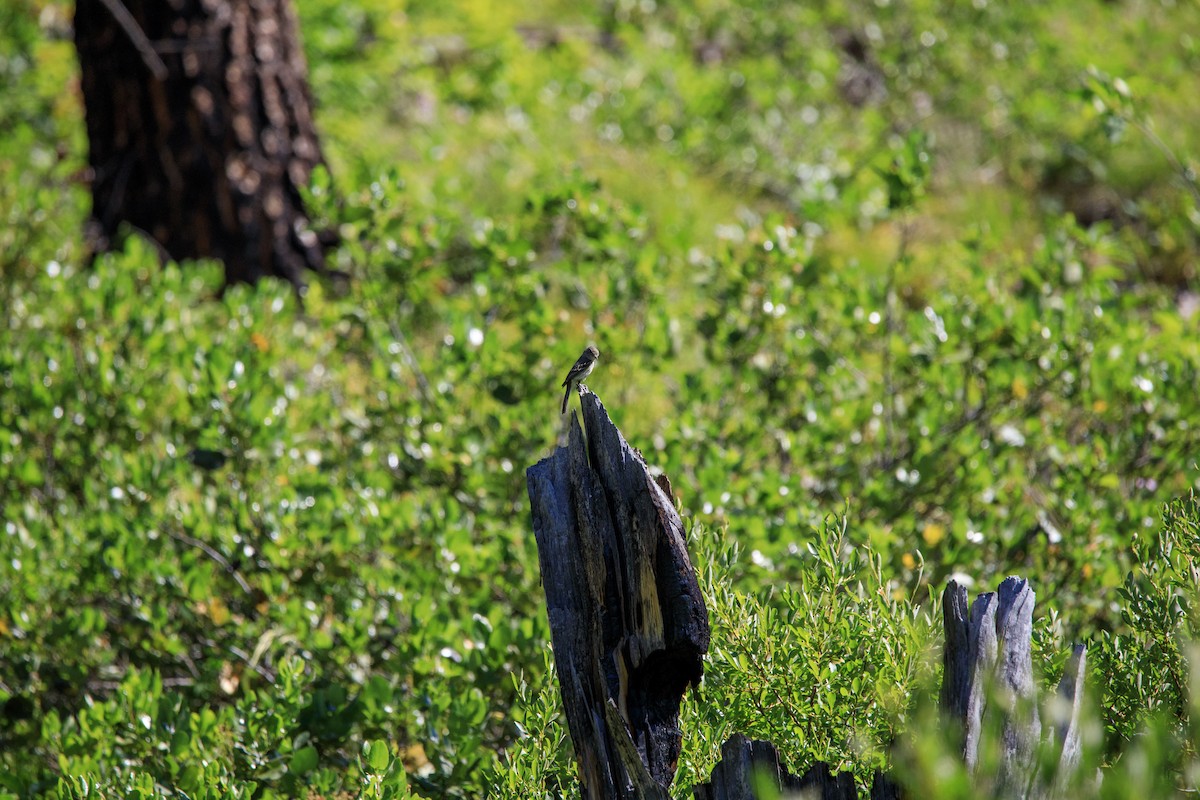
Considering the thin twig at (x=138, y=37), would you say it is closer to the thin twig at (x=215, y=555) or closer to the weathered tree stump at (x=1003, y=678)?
the thin twig at (x=215, y=555)

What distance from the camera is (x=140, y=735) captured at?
7.88ft

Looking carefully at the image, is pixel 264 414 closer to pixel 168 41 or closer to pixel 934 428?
pixel 934 428

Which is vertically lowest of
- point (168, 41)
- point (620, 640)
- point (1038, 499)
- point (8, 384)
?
point (1038, 499)

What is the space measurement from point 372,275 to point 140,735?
65.9 inches

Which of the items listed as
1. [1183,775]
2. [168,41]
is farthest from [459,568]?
[168,41]

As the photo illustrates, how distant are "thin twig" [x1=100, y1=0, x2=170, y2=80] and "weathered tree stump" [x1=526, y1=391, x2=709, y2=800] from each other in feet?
12.1

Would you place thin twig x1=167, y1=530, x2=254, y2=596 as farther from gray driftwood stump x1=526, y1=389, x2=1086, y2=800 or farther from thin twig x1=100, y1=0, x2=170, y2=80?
thin twig x1=100, y1=0, x2=170, y2=80

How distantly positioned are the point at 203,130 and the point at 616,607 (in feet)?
13.0

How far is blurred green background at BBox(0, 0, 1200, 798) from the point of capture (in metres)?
2.01

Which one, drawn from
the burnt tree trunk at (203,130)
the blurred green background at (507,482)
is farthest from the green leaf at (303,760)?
the burnt tree trunk at (203,130)

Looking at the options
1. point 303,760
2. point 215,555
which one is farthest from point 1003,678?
point 215,555

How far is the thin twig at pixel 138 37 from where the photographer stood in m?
4.62

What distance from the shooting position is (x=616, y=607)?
198cm

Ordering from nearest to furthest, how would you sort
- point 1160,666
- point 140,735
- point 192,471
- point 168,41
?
point 1160,666, point 140,735, point 192,471, point 168,41
